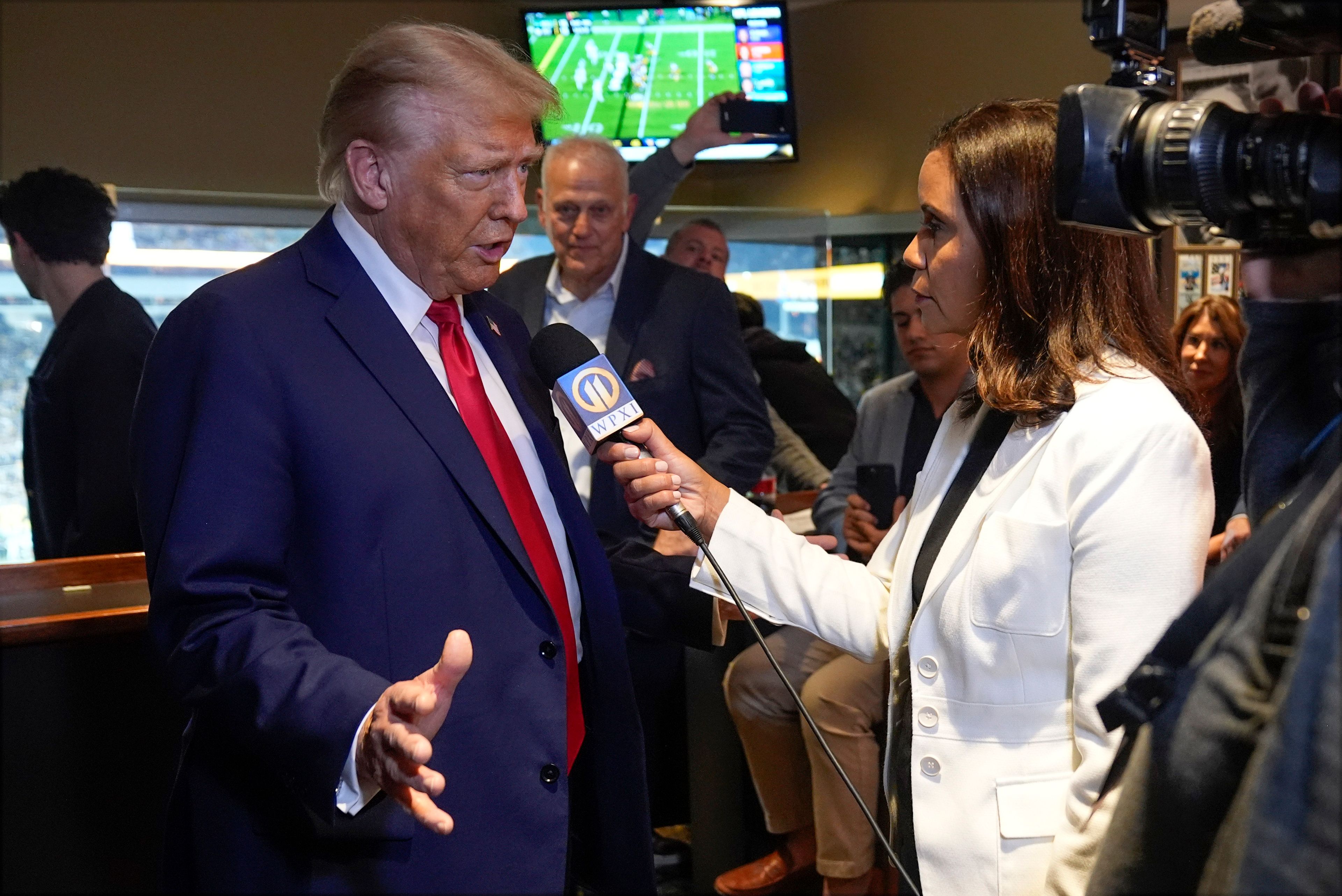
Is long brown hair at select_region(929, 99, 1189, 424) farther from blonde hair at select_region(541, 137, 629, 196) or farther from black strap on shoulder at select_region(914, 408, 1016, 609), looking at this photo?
blonde hair at select_region(541, 137, 629, 196)

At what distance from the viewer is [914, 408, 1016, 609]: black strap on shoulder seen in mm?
1443

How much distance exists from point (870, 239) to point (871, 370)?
0.66 metres

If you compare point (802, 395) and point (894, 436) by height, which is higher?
point (894, 436)

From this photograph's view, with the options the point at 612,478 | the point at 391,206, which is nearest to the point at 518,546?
the point at 391,206

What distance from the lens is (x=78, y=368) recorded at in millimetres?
2994

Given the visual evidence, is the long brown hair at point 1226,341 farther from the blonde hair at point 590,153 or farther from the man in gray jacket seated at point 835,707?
the blonde hair at point 590,153

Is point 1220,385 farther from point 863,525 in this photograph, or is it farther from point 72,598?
point 72,598

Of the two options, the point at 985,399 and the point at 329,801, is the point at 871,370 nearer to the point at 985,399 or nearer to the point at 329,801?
the point at 985,399

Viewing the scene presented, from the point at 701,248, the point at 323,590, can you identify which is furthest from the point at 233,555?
the point at 701,248

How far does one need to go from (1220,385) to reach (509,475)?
8.83ft

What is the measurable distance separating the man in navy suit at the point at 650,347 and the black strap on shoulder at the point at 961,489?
1.26m

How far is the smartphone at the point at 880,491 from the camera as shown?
9.27 ft

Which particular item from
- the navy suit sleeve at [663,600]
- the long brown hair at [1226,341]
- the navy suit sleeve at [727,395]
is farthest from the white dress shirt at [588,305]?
the long brown hair at [1226,341]

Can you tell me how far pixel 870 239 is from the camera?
5.74 meters
